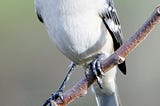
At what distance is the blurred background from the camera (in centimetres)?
798

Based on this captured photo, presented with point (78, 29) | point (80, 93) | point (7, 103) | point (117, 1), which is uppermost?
point (117, 1)

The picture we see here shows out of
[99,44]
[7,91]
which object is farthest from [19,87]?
[99,44]

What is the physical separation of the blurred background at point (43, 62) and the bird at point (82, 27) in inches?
96.4

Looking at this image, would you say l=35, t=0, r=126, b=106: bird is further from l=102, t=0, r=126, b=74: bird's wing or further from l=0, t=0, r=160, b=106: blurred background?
l=0, t=0, r=160, b=106: blurred background

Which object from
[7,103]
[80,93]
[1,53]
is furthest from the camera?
[1,53]

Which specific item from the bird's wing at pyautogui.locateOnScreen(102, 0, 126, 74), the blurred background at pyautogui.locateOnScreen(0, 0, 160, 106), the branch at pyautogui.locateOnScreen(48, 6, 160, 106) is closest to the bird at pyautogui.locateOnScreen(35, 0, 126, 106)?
the bird's wing at pyautogui.locateOnScreen(102, 0, 126, 74)

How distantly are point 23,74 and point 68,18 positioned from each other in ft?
10.9

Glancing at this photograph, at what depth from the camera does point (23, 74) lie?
27.2ft

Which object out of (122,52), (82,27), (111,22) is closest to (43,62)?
(111,22)

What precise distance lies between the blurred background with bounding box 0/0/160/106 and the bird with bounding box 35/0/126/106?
8.03ft

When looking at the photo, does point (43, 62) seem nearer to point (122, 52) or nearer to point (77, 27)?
point (77, 27)

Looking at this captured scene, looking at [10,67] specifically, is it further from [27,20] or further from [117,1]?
[117,1]

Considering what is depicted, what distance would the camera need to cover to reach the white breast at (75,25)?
A: 200 inches

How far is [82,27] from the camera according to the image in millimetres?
5129
